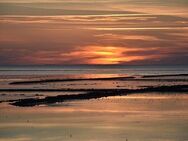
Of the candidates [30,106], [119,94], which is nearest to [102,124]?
[30,106]

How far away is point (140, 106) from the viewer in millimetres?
31250

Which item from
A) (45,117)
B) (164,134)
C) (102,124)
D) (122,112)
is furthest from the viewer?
(122,112)

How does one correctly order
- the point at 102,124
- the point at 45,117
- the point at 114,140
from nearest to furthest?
the point at 114,140, the point at 102,124, the point at 45,117

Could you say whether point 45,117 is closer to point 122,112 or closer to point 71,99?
point 122,112

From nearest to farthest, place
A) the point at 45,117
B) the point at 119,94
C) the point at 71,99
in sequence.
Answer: the point at 45,117 → the point at 71,99 → the point at 119,94

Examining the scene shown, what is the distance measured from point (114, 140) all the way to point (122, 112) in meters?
8.93

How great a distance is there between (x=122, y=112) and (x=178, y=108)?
3.65 metres

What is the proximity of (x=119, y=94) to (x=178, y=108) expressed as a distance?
13.3 m

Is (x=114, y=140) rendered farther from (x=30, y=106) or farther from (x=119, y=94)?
(x=119, y=94)

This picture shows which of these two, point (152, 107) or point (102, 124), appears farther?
point (152, 107)

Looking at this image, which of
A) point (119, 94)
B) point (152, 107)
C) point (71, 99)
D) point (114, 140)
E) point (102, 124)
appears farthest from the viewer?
point (119, 94)

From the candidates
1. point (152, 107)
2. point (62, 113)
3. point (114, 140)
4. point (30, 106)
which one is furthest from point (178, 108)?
point (114, 140)

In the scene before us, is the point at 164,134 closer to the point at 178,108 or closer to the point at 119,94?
the point at 178,108

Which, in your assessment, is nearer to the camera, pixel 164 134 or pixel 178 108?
pixel 164 134
